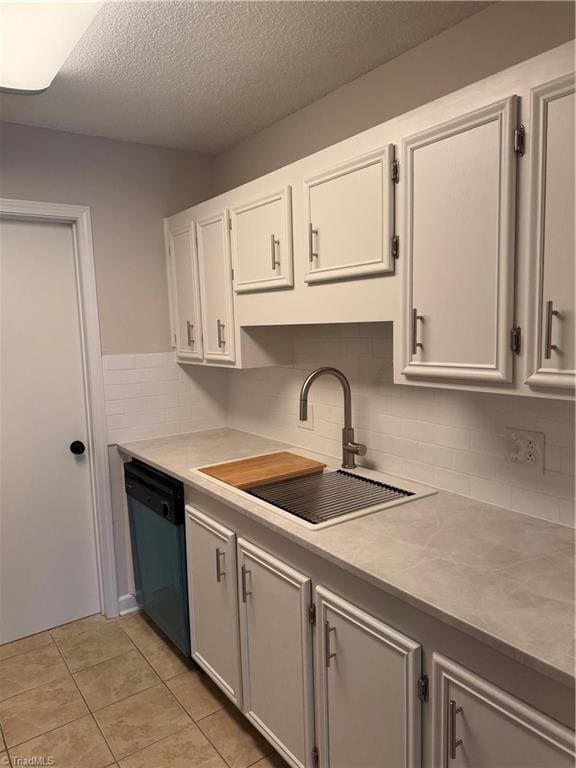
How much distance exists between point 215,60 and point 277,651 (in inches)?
83.2

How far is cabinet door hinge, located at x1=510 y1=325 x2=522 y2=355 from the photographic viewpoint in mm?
1356

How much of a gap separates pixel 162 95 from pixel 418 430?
175cm

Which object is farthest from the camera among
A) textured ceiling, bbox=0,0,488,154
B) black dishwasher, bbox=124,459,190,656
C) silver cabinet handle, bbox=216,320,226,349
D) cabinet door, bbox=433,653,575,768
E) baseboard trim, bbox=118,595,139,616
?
baseboard trim, bbox=118,595,139,616

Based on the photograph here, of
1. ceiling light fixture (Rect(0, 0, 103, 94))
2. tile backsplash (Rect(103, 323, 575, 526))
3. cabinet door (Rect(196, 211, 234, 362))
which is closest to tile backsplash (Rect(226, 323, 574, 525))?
tile backsplash (Rect(103, 323, 575, 526))

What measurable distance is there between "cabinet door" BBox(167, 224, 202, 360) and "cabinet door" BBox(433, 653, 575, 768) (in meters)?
1.97

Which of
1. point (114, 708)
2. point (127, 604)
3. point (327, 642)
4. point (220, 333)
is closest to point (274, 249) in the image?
point (220, 333)

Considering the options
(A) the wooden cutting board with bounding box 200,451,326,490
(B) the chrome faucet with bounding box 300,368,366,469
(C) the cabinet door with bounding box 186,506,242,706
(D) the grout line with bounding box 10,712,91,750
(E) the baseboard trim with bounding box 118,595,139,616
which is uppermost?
(B) the chrome faucet with bounding box 300,368,366,469

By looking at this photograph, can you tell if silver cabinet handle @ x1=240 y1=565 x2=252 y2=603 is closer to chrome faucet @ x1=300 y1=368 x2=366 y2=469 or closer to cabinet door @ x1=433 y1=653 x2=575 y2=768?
chrome faucet @ x1=300 y1=368 x2=366 y2=469

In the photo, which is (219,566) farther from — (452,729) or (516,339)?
(516,339)

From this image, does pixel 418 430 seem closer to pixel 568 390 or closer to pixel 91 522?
pixel 568 390

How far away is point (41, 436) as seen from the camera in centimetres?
281

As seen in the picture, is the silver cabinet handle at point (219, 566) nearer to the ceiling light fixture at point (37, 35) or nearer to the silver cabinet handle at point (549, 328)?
the silver cabinet handle at point (549, 328)

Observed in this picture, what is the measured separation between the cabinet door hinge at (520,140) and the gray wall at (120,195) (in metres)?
2.11

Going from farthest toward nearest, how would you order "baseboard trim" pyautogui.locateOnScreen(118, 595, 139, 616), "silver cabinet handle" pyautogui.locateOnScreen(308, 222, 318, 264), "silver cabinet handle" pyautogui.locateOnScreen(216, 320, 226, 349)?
1. "baseboard trim" pyautogui.locateOnScreen(118, 595, 139, 616)
2. "silver cabinet handle" pyautogui.locateOnScreen(216, 320, 226, 349)
3. "silver cabinet handle" pyautogui.locateOnScreen(308, 222, 318, 264)
